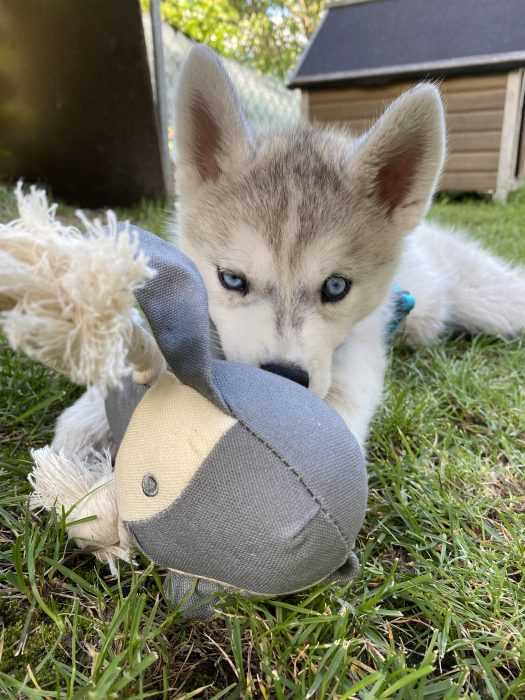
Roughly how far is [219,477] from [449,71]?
9.43 metres

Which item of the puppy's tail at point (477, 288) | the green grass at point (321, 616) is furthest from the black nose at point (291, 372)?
the puppy's tail at point (477, 288)

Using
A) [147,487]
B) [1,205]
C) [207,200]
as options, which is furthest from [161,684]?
[1,205]

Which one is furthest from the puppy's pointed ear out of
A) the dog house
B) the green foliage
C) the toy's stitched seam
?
the green foliage

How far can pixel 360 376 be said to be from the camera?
74.6 inches

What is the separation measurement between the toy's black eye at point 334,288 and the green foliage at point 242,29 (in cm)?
1141

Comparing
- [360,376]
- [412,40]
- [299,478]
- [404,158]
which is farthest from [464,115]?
[299,478]

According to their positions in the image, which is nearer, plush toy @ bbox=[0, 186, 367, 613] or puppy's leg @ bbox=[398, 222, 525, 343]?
plush toy @ bbox=[0, 186, 367, 613]

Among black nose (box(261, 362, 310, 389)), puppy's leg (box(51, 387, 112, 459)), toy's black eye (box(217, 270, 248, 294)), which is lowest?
puppy's leg (box(51, 387, 112, 459))

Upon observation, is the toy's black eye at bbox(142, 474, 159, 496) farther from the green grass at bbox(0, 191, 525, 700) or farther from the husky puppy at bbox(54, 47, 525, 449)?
the husky puppy at bbox(54, 47, 525, 449)

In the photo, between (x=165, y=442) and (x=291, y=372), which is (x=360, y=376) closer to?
(x=291, y=372)

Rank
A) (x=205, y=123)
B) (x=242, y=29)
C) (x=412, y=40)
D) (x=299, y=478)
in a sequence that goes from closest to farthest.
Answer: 1. (x=299, y=478)
2. (x=205, y=123)
3. (x=412, y=40)
4. (x=242, y=29)

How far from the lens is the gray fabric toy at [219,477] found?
0.90 meters

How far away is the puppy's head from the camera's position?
165cm

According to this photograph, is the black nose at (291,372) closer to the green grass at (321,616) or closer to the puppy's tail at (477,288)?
the green grass at (321,616)
